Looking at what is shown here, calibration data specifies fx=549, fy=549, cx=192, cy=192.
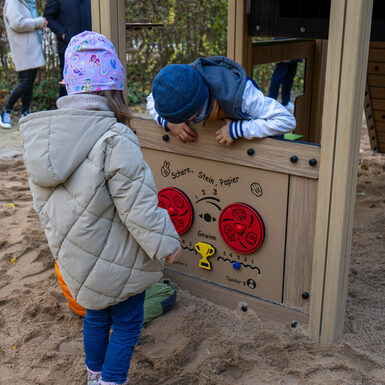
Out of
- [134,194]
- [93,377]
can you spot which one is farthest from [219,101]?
[93,377]

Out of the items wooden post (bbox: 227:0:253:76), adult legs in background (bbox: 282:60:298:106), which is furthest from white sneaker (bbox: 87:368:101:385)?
adult legs in background (bbox: 282:60:298:106)

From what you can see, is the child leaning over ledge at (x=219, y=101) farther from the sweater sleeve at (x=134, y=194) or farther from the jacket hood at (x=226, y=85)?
the sweater sleeve at (x=134, y=194)

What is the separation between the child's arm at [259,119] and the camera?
2.31m

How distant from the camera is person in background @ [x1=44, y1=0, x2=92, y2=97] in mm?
5766

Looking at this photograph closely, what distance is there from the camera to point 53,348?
94.7 inches

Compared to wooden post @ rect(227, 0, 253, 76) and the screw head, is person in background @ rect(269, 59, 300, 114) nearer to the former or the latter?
wooden post @ rect(227, 0, 253, 76)

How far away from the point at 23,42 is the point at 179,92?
14.5ft

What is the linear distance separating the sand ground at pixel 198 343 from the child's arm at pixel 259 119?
2.90 feet

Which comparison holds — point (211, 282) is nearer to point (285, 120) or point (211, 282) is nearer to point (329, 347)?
point (329, 347)

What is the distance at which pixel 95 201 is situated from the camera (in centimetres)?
179

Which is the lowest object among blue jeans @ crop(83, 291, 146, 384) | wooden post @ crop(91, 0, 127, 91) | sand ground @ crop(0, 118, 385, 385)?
sand ground @ crop(0, 118, 385, 385)

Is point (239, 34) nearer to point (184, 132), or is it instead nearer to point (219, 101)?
point (184, 132)

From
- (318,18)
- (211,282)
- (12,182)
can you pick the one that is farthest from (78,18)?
(211,282)

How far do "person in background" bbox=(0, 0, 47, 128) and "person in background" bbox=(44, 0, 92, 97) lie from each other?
0.12 meters
